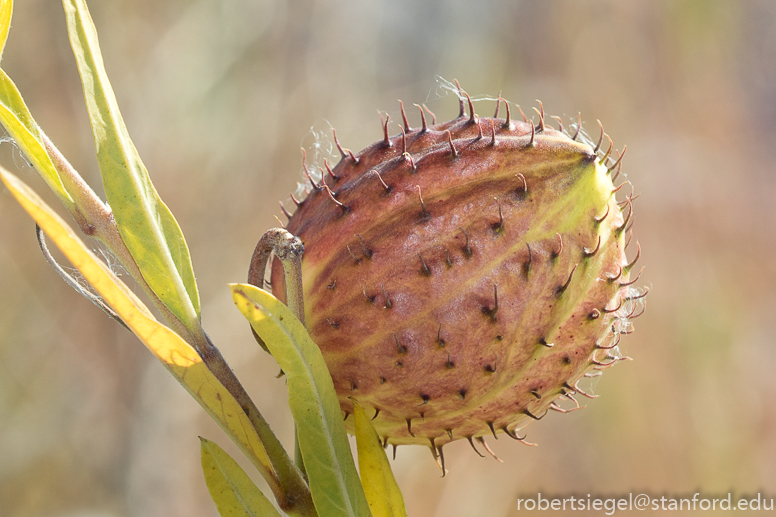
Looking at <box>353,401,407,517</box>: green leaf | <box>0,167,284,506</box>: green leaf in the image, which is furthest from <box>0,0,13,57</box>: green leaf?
<box>353,401,407,517</box>: green leaf

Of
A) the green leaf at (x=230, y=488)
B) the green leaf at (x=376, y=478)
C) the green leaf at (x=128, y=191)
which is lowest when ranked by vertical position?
the green leaf at (x=230, y=488)

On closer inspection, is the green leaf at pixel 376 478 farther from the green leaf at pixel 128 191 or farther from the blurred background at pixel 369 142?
the blurred background at pixel 369 142

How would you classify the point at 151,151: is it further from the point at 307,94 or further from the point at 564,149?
the point at 564,149

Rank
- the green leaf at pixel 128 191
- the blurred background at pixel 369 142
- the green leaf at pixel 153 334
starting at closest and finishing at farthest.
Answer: the green leaf at pixel 153 334 < the green leaf at pixel 128 191 < the blurred background at pixel 369 142

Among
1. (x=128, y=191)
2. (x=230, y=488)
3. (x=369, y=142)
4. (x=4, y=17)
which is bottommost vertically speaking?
(x=230, y=488)

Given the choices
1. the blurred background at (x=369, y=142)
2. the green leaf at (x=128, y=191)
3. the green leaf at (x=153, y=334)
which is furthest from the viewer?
the blurred background at (x=369, y=142)

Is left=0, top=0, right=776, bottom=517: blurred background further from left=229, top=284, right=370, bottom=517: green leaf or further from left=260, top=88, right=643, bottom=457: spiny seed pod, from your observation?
left=229, top=284, right=370, bottom=517: green leaf

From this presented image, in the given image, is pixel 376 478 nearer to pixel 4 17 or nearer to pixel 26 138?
pixel 26 138

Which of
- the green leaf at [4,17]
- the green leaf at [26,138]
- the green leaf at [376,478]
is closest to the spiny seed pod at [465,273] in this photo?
the green leaf at [376,478]

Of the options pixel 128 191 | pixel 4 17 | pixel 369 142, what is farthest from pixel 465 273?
pixel 369 142
